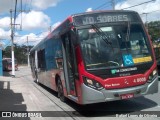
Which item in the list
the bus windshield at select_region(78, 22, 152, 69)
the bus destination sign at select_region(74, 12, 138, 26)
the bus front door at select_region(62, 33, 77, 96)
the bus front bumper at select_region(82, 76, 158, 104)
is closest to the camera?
the bus front bumper at select_region(82, 76, 158, 104)

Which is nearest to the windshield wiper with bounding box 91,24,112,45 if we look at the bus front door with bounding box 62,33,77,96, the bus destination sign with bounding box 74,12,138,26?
the bus destination sign with bounding box 74,12,138,26

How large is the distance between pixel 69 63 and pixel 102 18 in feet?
6.39

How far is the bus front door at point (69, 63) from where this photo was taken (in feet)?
32.7

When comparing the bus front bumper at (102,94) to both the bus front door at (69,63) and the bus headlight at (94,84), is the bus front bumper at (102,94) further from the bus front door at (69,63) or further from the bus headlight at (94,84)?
the bus front door at (69,63)

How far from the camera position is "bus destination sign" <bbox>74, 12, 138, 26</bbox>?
9422mm

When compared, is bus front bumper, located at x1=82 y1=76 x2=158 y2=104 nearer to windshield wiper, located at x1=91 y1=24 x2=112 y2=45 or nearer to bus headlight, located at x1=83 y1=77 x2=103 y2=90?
bus headlight, located at x1=83 y1=77 x2=103 y2=90

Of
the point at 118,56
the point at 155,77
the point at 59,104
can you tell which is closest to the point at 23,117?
the point at 59,104

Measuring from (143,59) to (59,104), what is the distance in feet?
14.1

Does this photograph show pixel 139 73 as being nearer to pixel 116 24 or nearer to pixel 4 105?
pixel 116 24

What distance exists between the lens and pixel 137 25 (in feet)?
32.1

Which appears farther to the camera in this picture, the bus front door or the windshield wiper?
the bus front door

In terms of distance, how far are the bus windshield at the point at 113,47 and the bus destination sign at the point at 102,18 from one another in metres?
0.19

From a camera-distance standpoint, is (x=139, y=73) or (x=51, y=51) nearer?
(x=139, y=73)

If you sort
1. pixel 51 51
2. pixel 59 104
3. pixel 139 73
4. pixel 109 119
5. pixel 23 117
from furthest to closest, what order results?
pixel 51 51 < pixel 59 104 < pixel 23 117 < pixel 139 73 < pixel 109 119
